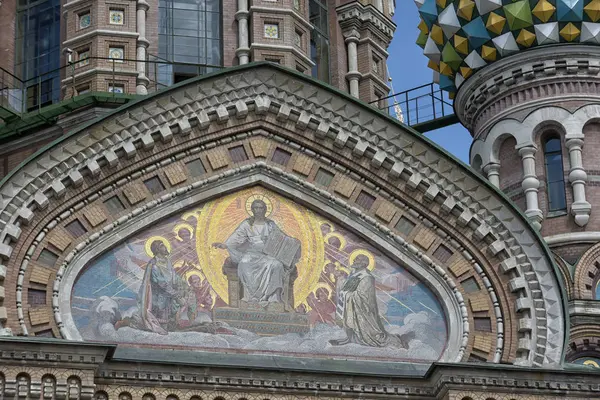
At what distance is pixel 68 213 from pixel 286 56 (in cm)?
513

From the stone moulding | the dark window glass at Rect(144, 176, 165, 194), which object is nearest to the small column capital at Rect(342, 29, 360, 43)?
the stone moulding

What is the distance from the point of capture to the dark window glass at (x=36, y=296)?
62.3 feet

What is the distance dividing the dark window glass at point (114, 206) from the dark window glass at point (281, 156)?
6.01ft

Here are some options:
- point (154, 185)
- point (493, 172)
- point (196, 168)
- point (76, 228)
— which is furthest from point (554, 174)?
point (76, 228)

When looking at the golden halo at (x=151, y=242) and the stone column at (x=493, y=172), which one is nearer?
the golden halo at (x=151, y=242)

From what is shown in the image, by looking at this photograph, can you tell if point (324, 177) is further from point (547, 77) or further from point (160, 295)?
point (547, 77)

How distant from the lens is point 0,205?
1928 centimetres

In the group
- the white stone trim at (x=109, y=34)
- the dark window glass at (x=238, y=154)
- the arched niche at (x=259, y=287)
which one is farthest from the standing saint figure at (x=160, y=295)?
the white stone trim at (x=109, y=34)

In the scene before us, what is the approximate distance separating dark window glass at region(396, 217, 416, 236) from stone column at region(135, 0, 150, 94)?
4416 millimetres

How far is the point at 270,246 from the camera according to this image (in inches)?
792

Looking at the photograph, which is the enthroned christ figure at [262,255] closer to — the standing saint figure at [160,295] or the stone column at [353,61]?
the standing saint figure at [160,295]

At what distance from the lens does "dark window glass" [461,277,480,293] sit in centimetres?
2016

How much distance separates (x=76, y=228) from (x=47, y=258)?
0.50m

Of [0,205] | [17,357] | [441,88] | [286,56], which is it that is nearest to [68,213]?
[0,205]
